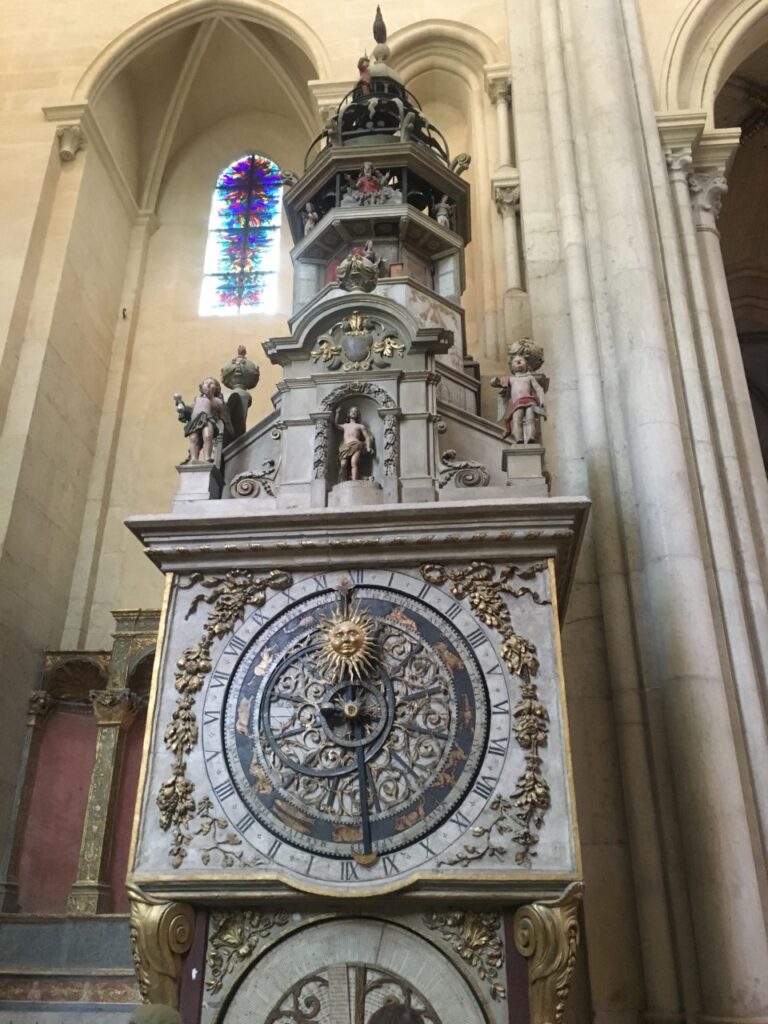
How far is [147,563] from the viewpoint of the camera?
9.25m

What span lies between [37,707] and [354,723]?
196 inches

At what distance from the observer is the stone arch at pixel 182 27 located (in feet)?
33.6

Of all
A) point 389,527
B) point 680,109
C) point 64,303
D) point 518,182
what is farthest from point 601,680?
point 64,303

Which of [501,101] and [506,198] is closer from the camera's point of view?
[506,198]

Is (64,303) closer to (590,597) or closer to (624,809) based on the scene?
(590,597)

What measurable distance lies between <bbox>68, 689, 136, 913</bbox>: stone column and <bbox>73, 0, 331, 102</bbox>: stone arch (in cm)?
671

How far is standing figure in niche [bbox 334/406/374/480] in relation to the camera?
16.1 ft

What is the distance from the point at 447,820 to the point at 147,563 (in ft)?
20.0

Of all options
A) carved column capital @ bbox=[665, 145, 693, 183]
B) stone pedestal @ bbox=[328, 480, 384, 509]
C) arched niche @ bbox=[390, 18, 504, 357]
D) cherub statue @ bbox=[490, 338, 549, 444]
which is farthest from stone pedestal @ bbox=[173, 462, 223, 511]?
carved column capital @ bbox=[665, 145, 693, 183]

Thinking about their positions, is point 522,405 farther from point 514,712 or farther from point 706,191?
point 706,191

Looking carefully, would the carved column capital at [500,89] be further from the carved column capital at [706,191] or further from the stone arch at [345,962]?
the stone arch at [345,962]

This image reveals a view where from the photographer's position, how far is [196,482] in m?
4.95

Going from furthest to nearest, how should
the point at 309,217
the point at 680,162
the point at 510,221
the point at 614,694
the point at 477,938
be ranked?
the point at 510,221, the point at 680,162, the point at 309,217, the point at 614,694, the point at 477,938

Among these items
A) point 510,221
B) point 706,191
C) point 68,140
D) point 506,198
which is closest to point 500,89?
point 506,198
